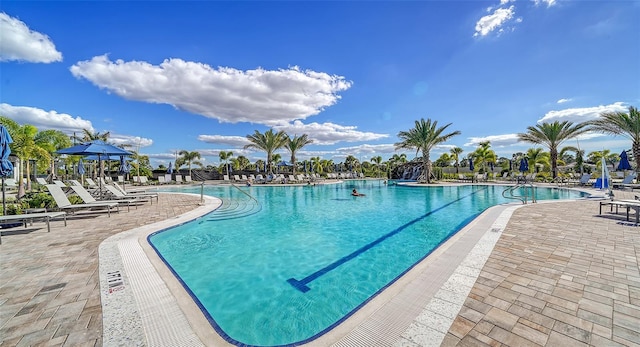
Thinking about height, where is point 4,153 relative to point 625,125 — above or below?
below

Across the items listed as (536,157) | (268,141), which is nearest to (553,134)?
(536,157)

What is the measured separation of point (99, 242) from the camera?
15.4 ft

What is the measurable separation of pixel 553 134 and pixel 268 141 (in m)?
28.7

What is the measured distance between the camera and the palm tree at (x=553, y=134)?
19.8m

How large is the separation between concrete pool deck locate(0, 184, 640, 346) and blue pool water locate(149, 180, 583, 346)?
1.62 ft

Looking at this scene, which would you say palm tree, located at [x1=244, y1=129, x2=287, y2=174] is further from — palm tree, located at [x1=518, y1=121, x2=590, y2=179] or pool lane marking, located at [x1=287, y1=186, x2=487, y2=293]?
palm tree, located at [x1=518, y1=121, x2=590, y2=179]

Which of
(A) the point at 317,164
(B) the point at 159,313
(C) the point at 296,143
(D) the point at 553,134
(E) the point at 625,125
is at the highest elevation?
(C) the point at 296,143

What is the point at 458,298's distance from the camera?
252 cm

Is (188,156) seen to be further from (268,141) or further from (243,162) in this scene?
(268,141)

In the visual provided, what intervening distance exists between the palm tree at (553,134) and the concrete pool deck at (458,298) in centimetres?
2226

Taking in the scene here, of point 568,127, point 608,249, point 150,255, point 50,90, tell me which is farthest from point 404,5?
point 568,127

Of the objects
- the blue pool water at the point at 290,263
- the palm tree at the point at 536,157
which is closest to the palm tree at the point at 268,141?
the blue pool water at the point at 290,263

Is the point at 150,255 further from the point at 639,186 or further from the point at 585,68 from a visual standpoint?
the point at 639,186

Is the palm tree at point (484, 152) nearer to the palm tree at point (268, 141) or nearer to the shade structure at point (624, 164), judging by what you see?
the shade structure at point (624, 164)
